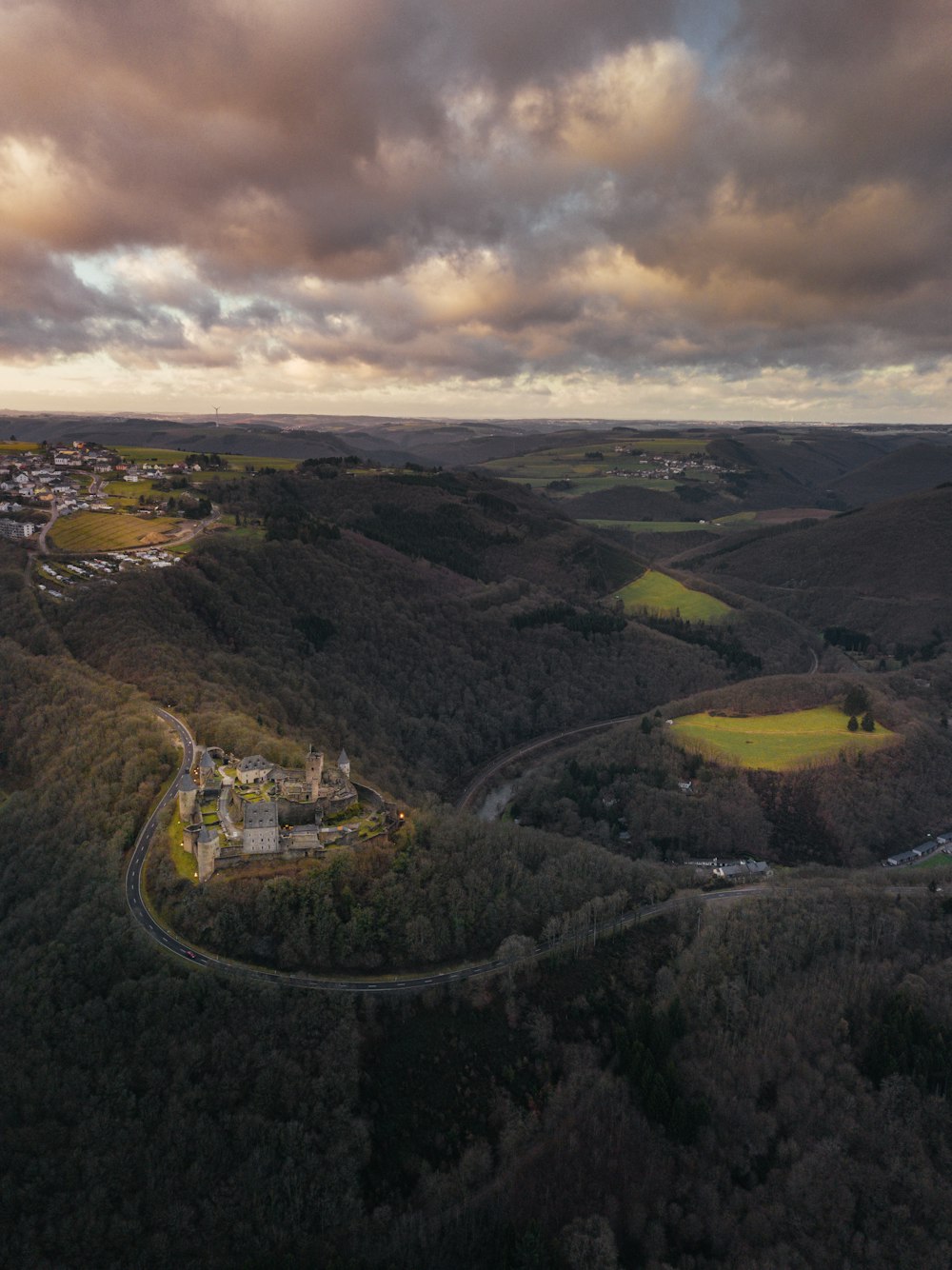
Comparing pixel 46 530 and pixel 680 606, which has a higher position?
pixel 46 530

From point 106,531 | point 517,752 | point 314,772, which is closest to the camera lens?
point 314,772

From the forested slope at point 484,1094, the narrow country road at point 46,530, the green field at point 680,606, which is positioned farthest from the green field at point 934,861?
the narrow country road at point 46,530

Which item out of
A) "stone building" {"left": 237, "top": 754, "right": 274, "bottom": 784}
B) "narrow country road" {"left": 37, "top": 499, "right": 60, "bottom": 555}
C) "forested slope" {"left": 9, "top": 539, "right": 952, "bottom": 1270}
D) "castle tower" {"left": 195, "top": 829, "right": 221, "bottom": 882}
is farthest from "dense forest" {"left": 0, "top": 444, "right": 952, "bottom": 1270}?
"narrow country road" {"left": 37, "top": 499, "right": 60, "bottom": 555}

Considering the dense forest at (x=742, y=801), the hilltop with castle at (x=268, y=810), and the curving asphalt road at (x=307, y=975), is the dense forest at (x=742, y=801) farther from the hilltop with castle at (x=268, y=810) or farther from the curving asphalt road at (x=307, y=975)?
the hilltop with castle at (x=268, y=810)

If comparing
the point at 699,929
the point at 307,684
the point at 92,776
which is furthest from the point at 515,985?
the point at 307,684

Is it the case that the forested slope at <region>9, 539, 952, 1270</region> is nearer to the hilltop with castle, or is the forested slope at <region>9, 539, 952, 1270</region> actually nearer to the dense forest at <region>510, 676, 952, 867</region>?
the hilltop with castle

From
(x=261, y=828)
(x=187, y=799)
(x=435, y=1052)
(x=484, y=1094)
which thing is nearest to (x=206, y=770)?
(x=187, y=799)

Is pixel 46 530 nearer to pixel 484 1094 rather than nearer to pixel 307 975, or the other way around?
pixel 307 975
